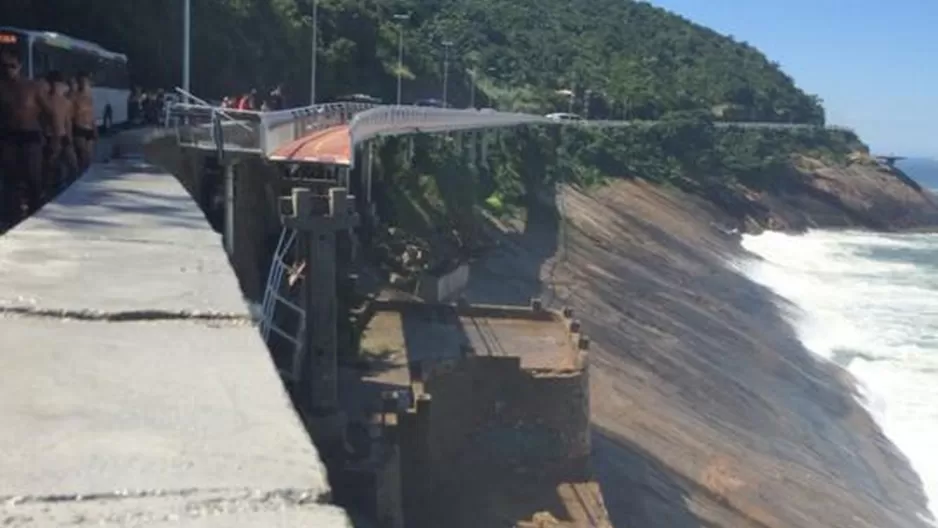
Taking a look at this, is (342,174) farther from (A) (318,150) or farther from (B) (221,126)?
(B) (221,126)

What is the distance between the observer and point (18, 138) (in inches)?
418

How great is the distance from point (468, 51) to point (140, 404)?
102 meters

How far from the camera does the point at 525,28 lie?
428 ft

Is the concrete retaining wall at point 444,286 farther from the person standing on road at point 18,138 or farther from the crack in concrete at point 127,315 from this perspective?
the crack in concrete at point 127,315

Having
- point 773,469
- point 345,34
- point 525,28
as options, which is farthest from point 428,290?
point 525,28

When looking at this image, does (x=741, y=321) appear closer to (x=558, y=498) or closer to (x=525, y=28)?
(x=558, y=498)

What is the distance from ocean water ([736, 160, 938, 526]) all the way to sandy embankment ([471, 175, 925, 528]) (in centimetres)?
96

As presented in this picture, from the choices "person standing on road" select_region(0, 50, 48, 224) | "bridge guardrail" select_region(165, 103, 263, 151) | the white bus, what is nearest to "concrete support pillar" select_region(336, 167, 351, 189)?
"bridge guardrail" select_region(165, 103, 263, 151)

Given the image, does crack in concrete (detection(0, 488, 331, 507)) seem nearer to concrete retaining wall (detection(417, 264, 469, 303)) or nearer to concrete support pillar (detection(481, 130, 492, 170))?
concrete retaining wall (detection(417, 264, 469, 303))

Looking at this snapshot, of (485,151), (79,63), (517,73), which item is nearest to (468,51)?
(517,73)

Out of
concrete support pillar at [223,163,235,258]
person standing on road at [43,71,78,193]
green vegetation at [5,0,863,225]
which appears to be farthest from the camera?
green vegetation at [5,0,863,225]

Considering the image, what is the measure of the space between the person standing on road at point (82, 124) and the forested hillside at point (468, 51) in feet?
72.1

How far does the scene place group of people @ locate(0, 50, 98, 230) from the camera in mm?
10523

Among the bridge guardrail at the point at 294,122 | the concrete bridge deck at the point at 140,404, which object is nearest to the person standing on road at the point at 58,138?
the bridge guardrail at the point at 294,122
